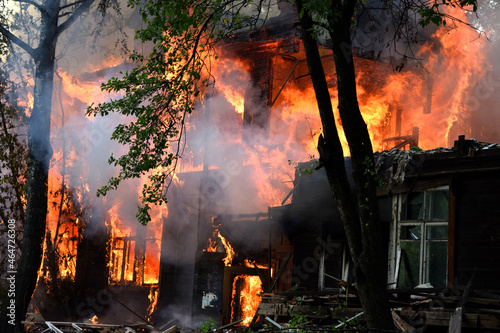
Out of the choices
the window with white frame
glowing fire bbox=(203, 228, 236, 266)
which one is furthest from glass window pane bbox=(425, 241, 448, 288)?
glowing fire bbox=(203, 228, 236, 266)

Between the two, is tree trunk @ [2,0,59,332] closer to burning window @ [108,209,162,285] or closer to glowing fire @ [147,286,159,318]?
glowing fire @ [147,286,159,318]

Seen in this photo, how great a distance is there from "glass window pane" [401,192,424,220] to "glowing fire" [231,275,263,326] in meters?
7.95

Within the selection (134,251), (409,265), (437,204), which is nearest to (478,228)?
(437,204)

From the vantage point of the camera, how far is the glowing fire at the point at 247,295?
19.0 meters

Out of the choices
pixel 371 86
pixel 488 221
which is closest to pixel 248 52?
pixel 371 86

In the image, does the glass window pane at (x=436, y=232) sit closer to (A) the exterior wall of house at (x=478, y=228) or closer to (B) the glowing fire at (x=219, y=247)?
(A) the exterior wall of house at (x=478, y=228)

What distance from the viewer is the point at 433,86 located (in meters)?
25.5

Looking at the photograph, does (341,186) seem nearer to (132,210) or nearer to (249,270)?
(249,270)

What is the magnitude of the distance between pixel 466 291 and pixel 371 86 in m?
15.8

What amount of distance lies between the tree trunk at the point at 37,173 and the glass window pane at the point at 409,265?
336 inches

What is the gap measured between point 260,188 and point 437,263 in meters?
10.4

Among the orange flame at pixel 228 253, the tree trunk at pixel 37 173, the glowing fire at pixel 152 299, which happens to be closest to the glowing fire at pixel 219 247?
the orange flame at pixel 228 253

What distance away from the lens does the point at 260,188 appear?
70.5 feet

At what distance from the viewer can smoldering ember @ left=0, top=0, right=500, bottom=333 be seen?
1183 centimetres
